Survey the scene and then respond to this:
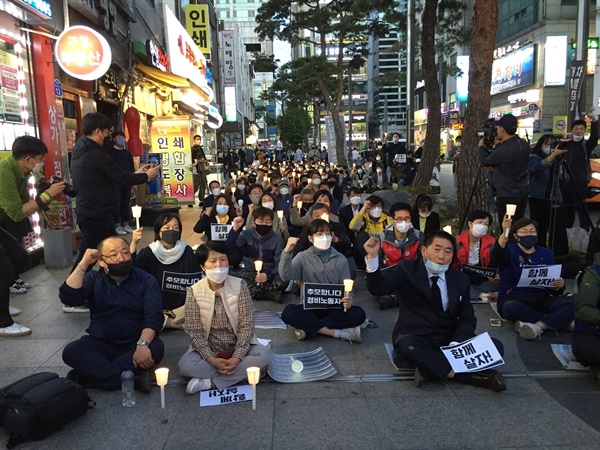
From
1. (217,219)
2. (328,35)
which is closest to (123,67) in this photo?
(217,219)

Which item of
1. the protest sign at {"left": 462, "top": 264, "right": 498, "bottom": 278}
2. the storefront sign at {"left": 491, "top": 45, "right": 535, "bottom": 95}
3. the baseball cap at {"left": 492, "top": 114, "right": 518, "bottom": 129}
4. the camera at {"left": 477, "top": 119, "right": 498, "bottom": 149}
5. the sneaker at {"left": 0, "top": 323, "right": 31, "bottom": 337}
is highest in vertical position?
the storefront sign at {"left": 491, "top": 45, "right": 535, "bottom": 95}

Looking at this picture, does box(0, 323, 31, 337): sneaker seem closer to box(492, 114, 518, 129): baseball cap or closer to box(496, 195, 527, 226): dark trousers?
box(496, 195, 527, 226): dark trousers

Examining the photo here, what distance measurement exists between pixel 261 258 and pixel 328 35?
25871 mm

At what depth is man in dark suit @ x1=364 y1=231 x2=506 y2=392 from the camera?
4.05 meters

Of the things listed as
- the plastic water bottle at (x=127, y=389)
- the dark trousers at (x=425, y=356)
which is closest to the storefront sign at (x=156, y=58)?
the plastic water bottle at (x=127, y=389)

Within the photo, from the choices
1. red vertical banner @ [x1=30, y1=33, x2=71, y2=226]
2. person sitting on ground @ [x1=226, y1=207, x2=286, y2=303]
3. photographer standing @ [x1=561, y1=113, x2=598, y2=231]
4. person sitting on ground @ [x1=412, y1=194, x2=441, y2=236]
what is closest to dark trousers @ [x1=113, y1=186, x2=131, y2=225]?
red vertical banner @ [x1=30, y1=33, x2=71, y2=226]

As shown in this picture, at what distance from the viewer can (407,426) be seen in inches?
137

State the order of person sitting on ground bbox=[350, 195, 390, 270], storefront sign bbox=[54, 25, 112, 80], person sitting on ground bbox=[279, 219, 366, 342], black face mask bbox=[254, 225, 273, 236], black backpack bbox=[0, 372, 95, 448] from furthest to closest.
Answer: storefront sign bbox=[54, 25, 112, 80], person sitting on ground bbox=[350, 195, 390, 270], black face mask bbox=[254, 225, 273, 236], person sitting on ground bbox=[279, 219, 366, 342], black backpack bbox=[0, 372, 95, 448]

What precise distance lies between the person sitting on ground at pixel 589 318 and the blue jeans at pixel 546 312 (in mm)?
935

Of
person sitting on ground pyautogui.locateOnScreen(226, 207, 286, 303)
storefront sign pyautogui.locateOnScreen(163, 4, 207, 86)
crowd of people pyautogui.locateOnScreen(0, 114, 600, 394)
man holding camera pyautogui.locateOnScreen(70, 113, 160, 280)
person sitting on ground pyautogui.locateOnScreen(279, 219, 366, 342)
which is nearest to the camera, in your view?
crowd of people pyautogui.locateOnScreen(0, 114, 600, 394)

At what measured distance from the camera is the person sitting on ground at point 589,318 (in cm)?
393

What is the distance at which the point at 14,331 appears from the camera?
5.20 meters

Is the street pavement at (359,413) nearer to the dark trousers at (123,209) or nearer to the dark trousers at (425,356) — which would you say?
the dark trousers at (425,356)

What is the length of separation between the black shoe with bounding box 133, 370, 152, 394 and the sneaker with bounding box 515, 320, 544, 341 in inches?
137
